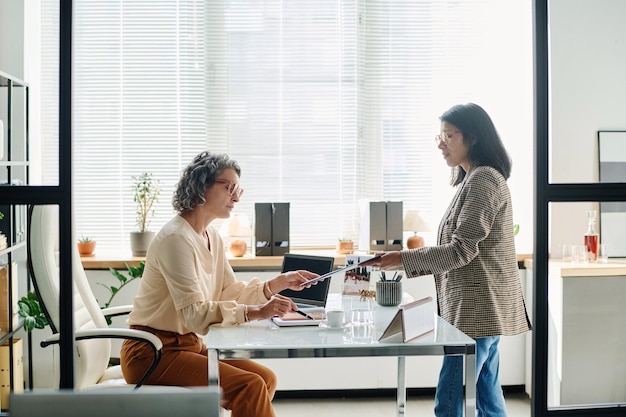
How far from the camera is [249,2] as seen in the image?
4211 millimetres

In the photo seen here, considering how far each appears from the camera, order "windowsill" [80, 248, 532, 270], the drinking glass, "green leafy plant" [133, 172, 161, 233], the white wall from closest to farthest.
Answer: the white wall < the drinking glass < "windowsill" [80, 248, 532, 270] < "green leafy plant" [133, 172, 161, 233]

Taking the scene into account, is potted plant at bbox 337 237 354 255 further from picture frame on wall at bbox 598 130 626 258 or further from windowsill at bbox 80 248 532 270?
picture frame on wall at bbox 598 130 626 258

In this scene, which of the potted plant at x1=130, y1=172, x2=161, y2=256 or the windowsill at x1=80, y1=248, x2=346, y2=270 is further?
the potted plant at x1=130, y1=172, x2=161, y2=256

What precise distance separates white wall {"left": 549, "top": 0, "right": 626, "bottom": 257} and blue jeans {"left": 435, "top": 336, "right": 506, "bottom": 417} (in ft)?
3.06

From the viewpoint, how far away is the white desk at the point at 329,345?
2.16 meters

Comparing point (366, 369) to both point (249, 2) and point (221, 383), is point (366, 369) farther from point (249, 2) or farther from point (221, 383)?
point (249, 2)

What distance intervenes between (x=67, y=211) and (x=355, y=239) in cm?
294

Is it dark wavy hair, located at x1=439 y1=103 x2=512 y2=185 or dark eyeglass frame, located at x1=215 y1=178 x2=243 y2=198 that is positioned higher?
dark wavy hair, located at x1=439 y1=103 x2=512 y2=185

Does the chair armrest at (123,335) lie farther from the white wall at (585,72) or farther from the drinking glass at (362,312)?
the white wall at (585,72)

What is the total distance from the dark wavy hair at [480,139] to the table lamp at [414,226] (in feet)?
4.49

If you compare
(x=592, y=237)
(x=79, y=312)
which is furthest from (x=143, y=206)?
(x=592, y=237)

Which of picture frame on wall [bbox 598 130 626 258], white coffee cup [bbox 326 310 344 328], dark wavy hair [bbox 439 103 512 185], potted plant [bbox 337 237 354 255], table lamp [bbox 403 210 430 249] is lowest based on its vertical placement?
white coffee cup [bbox 326 310 344 328]

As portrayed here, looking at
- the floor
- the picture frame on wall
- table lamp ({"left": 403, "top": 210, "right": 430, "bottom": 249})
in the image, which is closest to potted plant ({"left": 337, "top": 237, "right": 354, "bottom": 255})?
table lamp ({"left": 403, "top": 210, "right": 430, "bottom": 249})

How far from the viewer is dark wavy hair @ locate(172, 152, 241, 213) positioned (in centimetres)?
268
